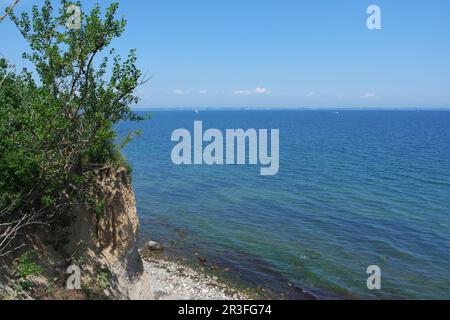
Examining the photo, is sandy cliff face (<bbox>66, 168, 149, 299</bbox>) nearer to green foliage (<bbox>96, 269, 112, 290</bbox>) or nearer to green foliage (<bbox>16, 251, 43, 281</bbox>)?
green foliage (<bbox>96, 269, 112, 290</bbox>)

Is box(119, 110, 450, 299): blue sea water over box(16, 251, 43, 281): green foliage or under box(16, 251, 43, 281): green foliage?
under

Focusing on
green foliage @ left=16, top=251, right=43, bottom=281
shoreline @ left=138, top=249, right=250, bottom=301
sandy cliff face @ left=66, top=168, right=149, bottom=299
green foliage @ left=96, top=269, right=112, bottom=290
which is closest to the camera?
green foliage @ left=16, top=251, right=43, bottom=281

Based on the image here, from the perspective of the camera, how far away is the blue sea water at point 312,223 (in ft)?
115

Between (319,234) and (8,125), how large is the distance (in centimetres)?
3460

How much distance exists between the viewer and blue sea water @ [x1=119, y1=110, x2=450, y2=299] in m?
35.0

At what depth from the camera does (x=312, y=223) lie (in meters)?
47.5

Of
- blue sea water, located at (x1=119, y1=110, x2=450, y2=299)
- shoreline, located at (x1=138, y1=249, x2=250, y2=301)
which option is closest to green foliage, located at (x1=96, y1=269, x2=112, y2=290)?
shoreline, located at (x1=138, y1=249, x2=250, y2=301)

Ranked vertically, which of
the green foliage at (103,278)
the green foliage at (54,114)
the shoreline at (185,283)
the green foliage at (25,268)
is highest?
the green foliage at (54,114)

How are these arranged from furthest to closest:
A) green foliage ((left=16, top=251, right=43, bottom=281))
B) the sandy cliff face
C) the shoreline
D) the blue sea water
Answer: the blue sea water < the shoreline < the sandy cliff face < green foliage ((left=16, top=251, right=43, bottom=281))

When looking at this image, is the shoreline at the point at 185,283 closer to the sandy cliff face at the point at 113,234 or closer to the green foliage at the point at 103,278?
the sandy cliff face at the point at 113,234

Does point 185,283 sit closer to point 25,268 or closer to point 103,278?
point 103,278

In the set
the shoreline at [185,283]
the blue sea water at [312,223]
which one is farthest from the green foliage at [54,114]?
the blue sea water at [312,223]

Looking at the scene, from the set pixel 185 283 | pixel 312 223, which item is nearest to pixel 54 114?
pixel 185 283
